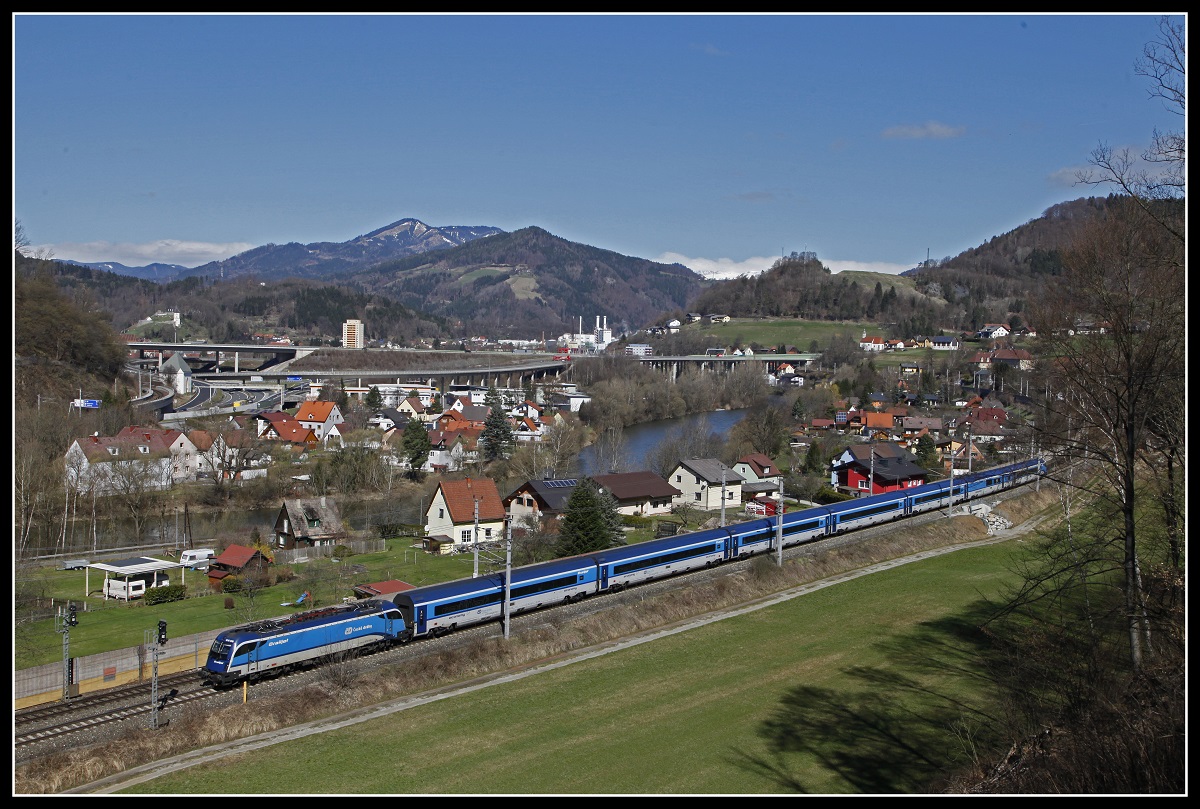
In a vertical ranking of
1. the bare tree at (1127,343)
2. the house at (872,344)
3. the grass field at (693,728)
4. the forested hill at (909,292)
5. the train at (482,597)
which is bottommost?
the grass field at (693,728)

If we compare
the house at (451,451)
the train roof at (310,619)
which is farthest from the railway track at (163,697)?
the house at (451,451)

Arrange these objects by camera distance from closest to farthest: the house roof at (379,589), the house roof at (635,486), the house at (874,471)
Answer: the house roof at (379,589), the house roof at (635,486), the house at (874,471)

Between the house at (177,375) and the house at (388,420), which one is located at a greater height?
the house at (177,375)

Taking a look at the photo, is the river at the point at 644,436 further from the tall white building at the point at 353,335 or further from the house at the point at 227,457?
the tall white building at the point at 353,335

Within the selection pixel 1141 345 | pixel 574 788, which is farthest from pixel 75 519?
pixel 1141 345

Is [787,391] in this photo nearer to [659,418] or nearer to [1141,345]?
[659,418]

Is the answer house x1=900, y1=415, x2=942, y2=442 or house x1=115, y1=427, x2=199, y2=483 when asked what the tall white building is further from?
house x1=900, y1=415, x2=942, y2=442
